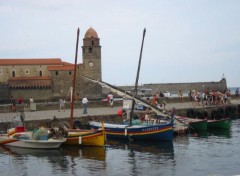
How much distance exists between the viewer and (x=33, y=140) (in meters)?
23.9

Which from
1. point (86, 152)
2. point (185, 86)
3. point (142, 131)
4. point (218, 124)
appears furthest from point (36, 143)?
point (185, 86)

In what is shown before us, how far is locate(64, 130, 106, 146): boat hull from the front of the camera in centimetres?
2428

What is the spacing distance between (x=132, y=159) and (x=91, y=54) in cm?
7147

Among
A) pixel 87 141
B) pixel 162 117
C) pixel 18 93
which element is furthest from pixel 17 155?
pixel 18 93

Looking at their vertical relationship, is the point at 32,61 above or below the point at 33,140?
above

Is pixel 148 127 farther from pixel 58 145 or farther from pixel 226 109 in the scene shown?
pixel 226 109

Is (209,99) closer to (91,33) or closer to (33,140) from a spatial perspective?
(33,140)

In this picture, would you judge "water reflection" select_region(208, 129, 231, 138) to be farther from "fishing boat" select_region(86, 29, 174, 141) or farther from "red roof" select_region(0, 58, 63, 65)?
"red roof" select_region(0, 58, 63, 65)

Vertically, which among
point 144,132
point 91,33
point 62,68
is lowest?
point 144,132

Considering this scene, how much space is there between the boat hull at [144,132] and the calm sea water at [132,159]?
64 centimetres

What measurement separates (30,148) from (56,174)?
6.66 m

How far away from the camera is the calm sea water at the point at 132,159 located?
18.5 m

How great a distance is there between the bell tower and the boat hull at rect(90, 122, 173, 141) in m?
64.0

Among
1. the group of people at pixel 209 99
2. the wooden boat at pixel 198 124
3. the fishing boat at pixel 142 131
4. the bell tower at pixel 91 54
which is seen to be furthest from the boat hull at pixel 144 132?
the bell tower at pixel 91 54
